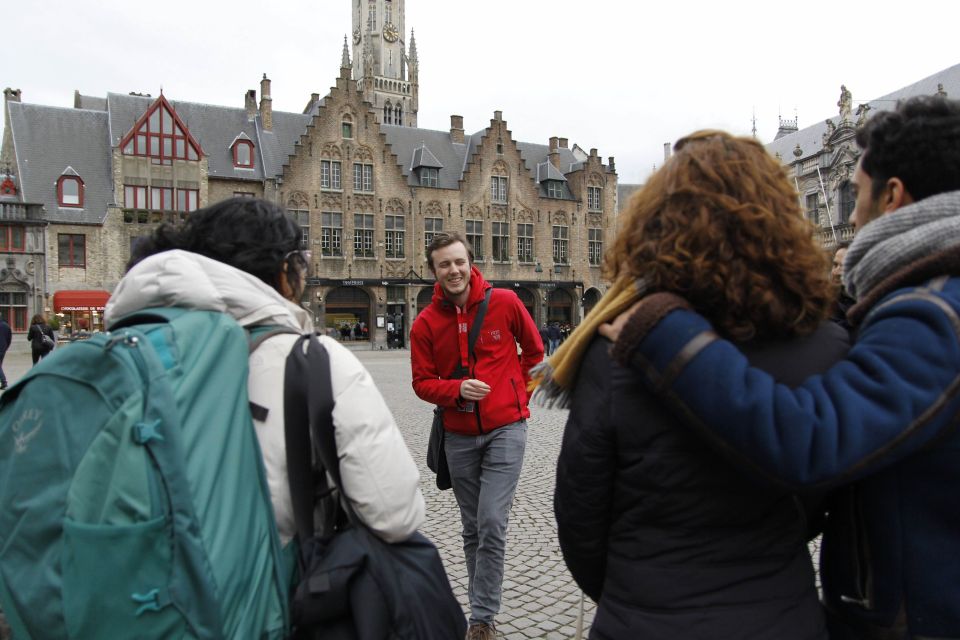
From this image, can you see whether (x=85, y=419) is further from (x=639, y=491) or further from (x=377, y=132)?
(x=377, y=132)

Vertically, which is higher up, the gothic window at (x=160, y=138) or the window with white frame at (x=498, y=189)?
the gothic window at (x=160, y=138)

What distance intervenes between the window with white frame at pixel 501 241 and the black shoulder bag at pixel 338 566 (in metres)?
37.0

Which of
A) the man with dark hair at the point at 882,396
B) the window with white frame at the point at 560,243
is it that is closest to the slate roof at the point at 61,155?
the window with white frame at the point at 560,243

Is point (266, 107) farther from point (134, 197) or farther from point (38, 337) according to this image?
point (38, 337)

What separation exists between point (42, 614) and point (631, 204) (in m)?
1.52

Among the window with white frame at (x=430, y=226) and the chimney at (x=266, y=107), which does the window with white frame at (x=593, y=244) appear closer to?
the window with white frame at (x=430, y=226)

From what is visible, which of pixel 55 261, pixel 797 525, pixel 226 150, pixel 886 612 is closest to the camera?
pixel 886 612

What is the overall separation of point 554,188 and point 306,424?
39916 mm

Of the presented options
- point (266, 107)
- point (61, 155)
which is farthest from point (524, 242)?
point (61, 155)

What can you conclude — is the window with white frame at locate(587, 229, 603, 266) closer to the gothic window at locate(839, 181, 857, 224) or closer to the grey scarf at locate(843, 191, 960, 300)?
the gothic window at locate(839, 181, 857, 224)

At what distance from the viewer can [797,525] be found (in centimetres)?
152

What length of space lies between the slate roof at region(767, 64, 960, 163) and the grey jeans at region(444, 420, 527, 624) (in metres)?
25.8

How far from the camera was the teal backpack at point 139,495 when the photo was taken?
52.9 inches

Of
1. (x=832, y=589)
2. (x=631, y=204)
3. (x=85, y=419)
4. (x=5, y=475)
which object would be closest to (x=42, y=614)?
(x=5, y=475)
